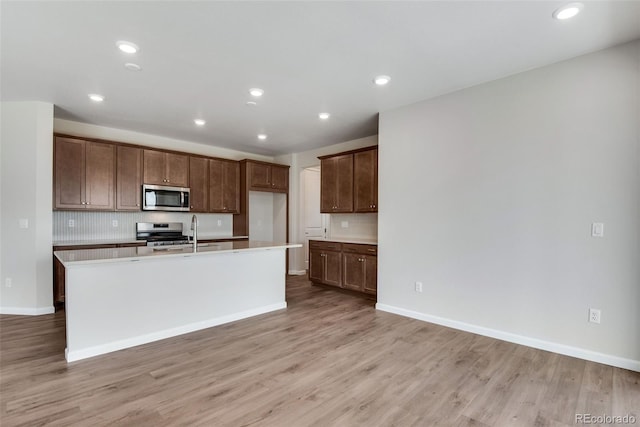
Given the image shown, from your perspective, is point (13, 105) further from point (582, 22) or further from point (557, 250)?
point (557, 250)

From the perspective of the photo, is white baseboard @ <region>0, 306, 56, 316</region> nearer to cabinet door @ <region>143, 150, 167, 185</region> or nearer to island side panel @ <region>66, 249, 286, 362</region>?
island side panel @ <region>66, 249, 286, 362</region>

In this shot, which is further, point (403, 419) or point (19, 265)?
point (19, 265)

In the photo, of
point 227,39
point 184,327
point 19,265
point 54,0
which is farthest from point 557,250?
point 19,265

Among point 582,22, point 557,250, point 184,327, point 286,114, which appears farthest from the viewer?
point 286,114

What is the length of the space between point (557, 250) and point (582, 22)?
1850 mm

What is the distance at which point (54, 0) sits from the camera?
2.03 metres

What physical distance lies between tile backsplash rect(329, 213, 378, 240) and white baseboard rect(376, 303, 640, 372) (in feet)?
5.22

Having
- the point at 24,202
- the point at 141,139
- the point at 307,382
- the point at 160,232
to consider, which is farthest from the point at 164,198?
the point at 307,382

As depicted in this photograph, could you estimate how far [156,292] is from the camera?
3.13 metres

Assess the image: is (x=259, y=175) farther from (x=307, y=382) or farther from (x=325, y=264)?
(x=307, y=382)

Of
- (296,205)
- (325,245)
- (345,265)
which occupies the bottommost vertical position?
(345,265)

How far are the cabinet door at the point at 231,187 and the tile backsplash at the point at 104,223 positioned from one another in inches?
21.9

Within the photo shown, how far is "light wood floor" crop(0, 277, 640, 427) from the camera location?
1914mm

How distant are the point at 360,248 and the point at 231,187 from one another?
9.64 ft
